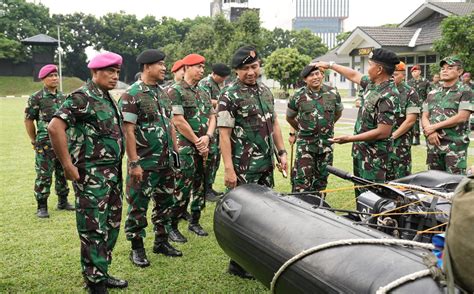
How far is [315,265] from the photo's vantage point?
87.1 inches

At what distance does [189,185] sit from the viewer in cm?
466

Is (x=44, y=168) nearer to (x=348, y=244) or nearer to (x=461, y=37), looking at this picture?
(x=348, y=244)

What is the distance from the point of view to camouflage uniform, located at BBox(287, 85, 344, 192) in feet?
15.0

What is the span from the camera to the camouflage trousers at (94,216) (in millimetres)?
3186

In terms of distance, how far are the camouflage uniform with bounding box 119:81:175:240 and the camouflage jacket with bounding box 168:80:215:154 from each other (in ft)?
2.46

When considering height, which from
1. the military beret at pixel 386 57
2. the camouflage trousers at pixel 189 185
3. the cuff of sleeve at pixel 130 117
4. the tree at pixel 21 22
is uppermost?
the tree at pixel 21 22

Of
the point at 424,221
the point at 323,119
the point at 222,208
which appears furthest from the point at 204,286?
the point at 323,119

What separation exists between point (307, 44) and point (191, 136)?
6082 centimetres

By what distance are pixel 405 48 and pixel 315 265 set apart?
23.4 meters

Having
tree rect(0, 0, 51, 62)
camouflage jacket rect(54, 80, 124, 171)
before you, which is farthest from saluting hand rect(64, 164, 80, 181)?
tree rect(0, 0, 51, 62)

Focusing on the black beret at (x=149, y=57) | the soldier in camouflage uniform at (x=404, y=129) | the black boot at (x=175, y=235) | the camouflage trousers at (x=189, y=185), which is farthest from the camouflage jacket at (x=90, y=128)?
the soldier in camouflage uniform at (x=404, y=129)

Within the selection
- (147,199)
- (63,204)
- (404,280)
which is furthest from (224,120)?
(63,204)

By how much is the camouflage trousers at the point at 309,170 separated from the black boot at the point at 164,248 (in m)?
1.30

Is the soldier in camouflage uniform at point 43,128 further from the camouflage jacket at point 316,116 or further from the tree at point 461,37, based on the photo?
the tree at point 461,37
